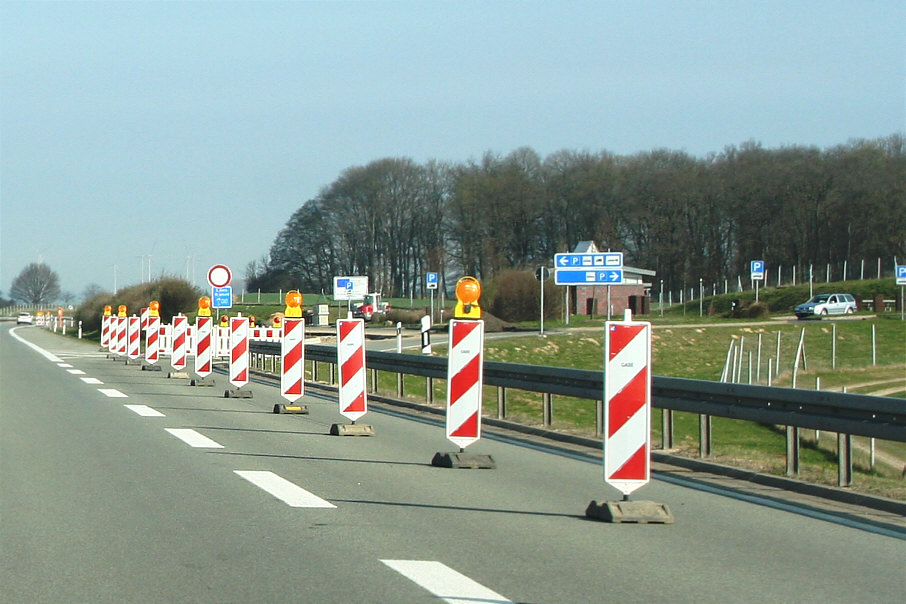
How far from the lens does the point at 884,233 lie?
80750mm

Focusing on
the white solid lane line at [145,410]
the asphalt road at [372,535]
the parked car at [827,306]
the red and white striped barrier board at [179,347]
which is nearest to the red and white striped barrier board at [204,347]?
the red and white striped barrier board at [179,347]

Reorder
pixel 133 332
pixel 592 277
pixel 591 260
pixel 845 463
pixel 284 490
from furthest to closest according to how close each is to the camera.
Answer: pixel 133 332, pixel 591 260, pixel 592 277, pixel 845 463, pixel 284 490

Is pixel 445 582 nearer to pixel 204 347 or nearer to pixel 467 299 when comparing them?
pixel 467 299

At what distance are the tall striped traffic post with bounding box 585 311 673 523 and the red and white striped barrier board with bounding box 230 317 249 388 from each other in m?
13.6

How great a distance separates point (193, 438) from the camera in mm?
13945

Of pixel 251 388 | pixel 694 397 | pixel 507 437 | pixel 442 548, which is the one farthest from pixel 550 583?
pixel 251 388

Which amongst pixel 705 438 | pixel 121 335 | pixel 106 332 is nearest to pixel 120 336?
pixel 121 335

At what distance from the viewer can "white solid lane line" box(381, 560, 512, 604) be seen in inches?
236

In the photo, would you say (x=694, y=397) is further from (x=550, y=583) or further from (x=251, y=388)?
(x=251, y=388)

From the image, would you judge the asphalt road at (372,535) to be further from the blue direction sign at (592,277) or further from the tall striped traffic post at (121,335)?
the tall striped traffic post at (121,335)

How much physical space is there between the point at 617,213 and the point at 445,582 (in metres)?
81.7

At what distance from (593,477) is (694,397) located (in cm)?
200

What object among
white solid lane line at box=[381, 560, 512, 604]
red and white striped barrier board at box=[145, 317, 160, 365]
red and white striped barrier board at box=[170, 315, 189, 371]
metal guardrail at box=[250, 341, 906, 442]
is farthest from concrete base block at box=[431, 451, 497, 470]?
red and white striped barrier board at box=[145, 317, 160, 365]

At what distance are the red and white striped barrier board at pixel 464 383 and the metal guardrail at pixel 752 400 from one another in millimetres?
2179
